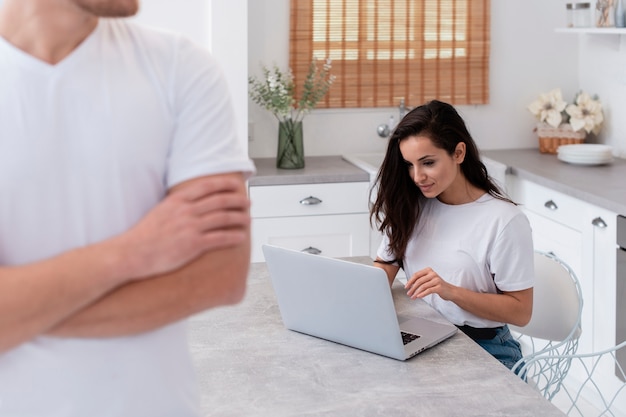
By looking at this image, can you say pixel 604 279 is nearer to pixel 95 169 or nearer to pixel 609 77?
pixel 609 77

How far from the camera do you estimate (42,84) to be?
118cm

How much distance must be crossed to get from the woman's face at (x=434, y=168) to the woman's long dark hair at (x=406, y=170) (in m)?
0.02

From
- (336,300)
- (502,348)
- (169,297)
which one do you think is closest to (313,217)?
(502,348)

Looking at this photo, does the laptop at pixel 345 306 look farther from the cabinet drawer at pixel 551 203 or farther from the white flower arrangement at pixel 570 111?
the white flower arrangement at pixel 570 111

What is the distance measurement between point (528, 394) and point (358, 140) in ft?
9.85

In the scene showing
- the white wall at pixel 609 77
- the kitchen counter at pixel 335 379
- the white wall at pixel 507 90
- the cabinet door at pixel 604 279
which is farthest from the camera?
the white wall at pixel 507 90

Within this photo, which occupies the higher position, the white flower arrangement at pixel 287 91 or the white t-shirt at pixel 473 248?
the white flower arrangement at pixel 287 91

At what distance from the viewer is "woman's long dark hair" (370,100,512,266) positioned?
2.64 m

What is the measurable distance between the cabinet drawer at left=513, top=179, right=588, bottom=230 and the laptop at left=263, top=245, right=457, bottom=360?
1.64 meters

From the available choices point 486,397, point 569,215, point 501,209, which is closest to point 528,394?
point 486,397

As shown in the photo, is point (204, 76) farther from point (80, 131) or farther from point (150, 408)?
point (150, 408)

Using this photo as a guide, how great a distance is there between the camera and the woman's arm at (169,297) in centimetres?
116

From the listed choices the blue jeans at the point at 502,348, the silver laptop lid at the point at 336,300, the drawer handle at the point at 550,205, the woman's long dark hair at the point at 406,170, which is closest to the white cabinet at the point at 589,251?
the drawer handle at the point at 550,205

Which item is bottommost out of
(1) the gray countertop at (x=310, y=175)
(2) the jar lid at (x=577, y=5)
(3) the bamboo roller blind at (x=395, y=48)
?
(1) the gray countertop at (x=310, y=175)
